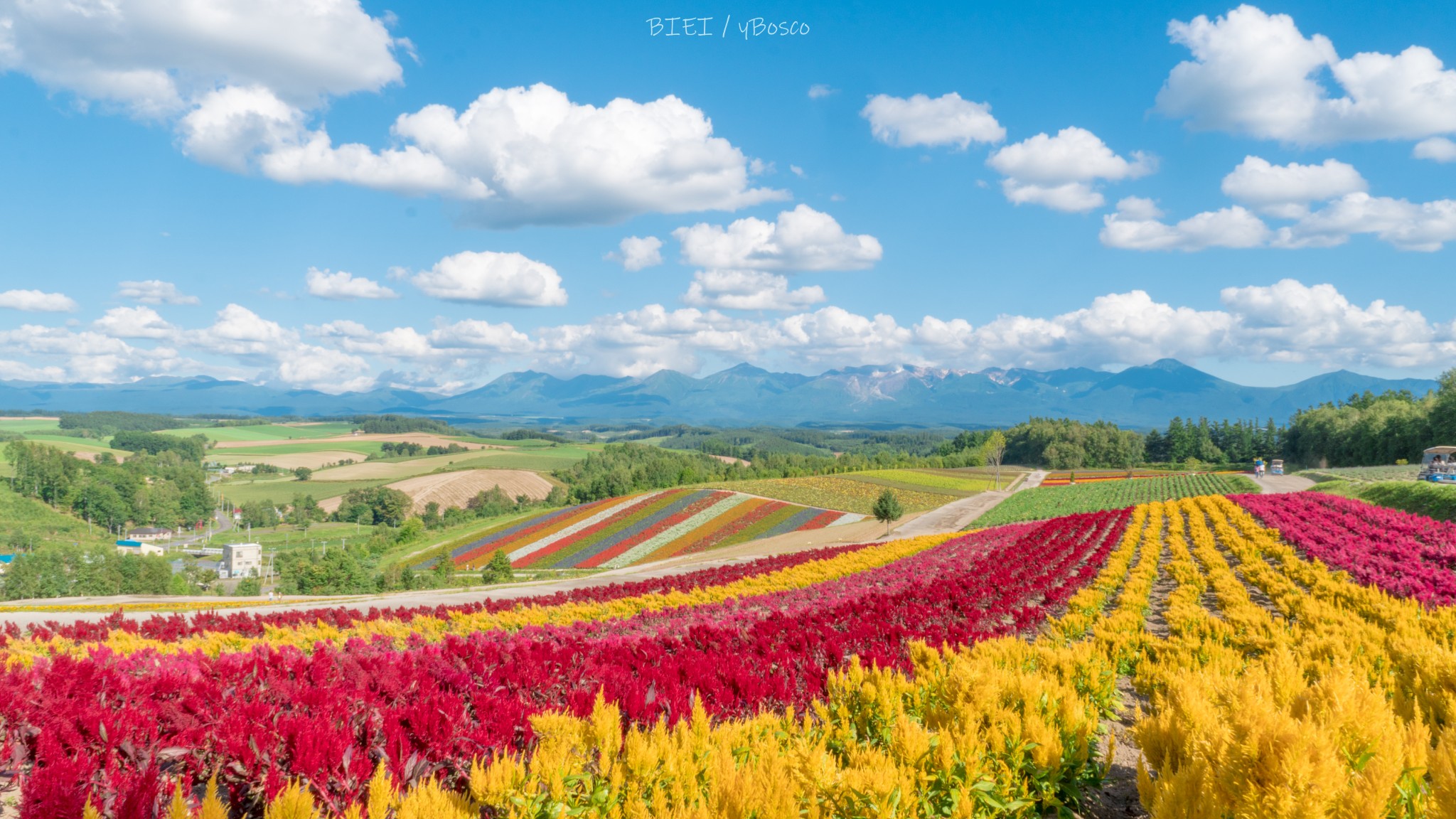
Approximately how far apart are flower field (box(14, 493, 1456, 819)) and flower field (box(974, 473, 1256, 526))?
4051 centimetres

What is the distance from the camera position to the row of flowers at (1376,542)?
10.6m

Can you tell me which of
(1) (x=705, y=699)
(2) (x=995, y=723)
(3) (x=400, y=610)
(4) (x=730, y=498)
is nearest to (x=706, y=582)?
(3) (x=400, y=610)

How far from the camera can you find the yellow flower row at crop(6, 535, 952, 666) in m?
9.76

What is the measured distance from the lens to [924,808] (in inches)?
140

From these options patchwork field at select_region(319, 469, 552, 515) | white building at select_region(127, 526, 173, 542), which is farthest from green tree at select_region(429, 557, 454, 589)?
white building at select_region(127, 526, 173, 542)

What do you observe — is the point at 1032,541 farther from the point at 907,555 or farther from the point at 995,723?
the point at 995,723

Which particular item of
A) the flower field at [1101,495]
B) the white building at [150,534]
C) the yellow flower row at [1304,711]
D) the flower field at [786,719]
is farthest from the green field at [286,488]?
the yellow flower row at [1304,711]

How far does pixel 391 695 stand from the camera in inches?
203

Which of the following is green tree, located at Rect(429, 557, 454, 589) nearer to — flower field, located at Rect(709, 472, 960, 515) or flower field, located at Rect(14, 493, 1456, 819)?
flower field, located at Rect(709, 472, 960, 515)

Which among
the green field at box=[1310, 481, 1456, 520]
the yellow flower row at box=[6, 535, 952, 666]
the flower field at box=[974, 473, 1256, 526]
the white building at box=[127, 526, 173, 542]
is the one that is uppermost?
the green field at box=[1310, 481, 1456, 520]

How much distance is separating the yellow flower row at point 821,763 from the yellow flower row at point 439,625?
615cm

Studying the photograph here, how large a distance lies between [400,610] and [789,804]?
13.7m

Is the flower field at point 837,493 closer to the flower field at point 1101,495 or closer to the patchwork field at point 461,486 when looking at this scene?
the flower field at point 1101,495

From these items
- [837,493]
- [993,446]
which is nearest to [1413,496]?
[837,493]
